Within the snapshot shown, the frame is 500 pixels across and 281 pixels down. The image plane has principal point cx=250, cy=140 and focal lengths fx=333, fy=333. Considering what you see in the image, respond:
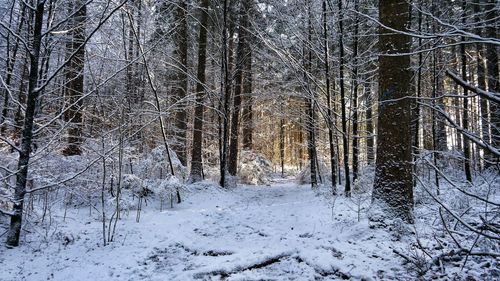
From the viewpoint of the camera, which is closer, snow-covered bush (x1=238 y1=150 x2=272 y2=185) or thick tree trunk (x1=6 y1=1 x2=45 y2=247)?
thick tree trunk (x1=6 y1=1 x2=45 y2=247)

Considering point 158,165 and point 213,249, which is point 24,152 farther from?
point 158,165

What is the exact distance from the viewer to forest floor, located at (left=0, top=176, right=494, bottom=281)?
462cm

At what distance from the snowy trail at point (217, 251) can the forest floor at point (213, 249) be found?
0.01 meters

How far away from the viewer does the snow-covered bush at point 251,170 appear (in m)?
14.9

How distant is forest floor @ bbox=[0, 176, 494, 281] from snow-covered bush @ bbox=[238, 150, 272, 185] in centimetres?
672

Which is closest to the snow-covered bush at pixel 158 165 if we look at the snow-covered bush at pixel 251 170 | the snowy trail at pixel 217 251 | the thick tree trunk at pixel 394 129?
the snowy trail at pixel 217 251

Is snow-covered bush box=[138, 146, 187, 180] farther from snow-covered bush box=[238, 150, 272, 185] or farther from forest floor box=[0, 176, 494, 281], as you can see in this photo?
snow-covered bush box=[238, 150, 272, 185]

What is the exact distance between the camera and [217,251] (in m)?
5.75

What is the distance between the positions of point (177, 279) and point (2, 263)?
254 centimetres

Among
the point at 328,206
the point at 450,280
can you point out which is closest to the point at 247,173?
the point at 328,206

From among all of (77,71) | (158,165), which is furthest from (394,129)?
(77,71)

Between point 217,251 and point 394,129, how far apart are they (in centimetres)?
390

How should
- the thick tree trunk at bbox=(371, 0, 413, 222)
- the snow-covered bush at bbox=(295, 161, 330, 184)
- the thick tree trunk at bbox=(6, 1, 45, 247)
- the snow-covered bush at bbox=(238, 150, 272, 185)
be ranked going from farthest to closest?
the snow-covered bush at bbox=(295, 161, 330, 184) < the snow-covered bush at bbox=(238, 150, 272, 185) < the thick tree trunk at bbox=(371, 0, 413, 222) < the thick tree trunk at bbox=(6, 1, 45, 247)

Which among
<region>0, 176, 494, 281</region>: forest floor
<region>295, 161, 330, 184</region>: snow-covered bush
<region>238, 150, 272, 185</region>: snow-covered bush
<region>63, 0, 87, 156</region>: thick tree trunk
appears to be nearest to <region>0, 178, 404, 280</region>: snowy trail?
<region>0, 176, 494, 281</region>: forest floor
